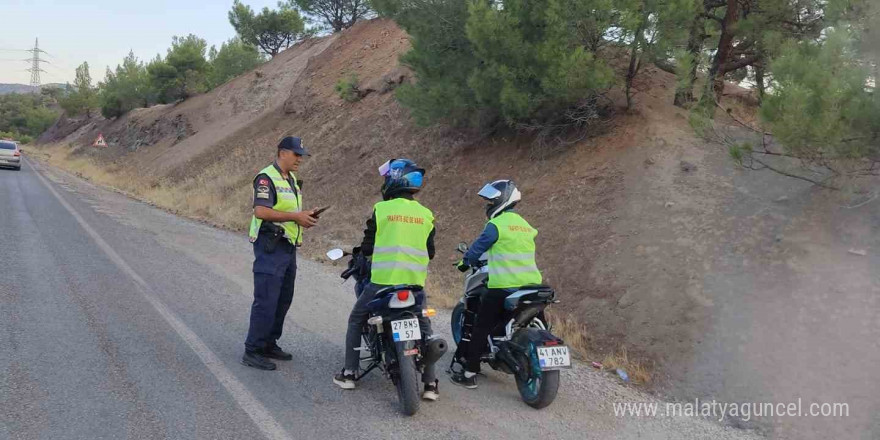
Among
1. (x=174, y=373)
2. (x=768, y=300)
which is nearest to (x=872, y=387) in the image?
(x=768, y=300)

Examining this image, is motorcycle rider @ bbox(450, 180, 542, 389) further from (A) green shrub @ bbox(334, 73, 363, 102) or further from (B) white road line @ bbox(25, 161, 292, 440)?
(A) green shrub @ bbox(334, 73, 363, 102)

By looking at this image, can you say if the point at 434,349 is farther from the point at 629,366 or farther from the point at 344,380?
the point at 629,366

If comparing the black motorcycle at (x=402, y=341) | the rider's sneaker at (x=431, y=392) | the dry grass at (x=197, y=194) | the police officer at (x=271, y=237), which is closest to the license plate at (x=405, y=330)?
the black motorcycle at (x=402, y=341)

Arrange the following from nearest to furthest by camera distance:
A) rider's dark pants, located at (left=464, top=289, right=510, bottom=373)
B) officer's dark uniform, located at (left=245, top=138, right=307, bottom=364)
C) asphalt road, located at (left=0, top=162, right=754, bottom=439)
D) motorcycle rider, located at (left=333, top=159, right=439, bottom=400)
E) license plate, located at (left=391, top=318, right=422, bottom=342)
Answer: asphalt road, located at (left=0, top=162, right=754, bottom=439)
license plate, located at (left=391, top=318, right=422, bottom=342)
motorcycle rider, located at (left=333, top=159, right=439, bottom=400)
officer's dark uniform, located at (left=245, top=138, right=307, bottom=364)
rider's dark pants, located at (left=464, top=289, right=510, bottom=373)

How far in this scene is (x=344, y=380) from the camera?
219 inches

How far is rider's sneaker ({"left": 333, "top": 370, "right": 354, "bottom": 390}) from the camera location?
551 cm

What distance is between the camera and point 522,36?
12641mm

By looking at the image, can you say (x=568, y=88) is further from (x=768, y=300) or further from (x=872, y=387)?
(x=872, y=387)

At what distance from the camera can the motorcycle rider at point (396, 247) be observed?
536 cm

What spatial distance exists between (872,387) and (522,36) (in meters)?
8.72

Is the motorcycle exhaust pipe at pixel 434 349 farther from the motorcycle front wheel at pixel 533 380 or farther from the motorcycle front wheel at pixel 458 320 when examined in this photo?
the motorcycle front wheel at pixel 458 320

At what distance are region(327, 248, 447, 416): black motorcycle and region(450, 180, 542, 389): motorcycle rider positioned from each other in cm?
64

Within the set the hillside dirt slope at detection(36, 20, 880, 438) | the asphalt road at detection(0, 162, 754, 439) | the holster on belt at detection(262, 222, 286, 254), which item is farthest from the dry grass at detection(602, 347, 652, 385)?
the holster on belt at detection(262, 222, 286, 254)

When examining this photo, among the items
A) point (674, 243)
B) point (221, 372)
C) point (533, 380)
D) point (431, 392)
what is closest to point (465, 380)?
point (431, 392)
